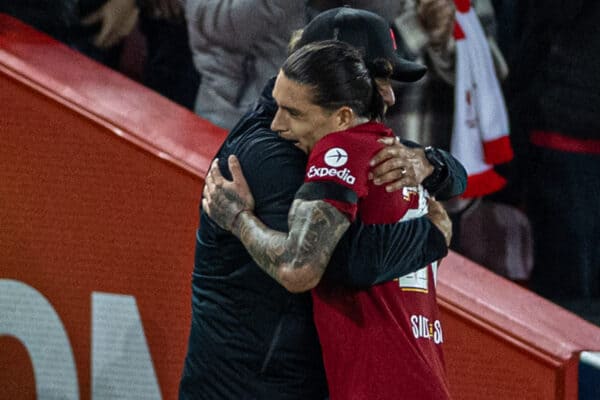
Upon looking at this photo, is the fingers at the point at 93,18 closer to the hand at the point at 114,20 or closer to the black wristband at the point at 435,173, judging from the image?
the hand at the point at 114,20

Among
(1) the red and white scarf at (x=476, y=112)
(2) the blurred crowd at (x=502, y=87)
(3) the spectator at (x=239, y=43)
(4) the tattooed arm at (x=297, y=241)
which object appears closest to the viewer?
(4) the tattooed arm at (x=297, y=241)

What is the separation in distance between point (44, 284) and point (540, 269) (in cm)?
193

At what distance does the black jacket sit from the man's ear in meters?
0.11

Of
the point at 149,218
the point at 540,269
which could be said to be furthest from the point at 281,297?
the point at 540,269

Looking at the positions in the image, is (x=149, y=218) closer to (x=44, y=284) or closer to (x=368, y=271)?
(x=44, y=284)

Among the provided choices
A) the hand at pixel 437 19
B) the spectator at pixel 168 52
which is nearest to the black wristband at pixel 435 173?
the hand at pixel 437 19

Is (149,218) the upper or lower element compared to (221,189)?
lower

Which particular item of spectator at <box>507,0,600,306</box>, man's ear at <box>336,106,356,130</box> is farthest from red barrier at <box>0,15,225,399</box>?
spectator at <box>507,0,600,306</box>

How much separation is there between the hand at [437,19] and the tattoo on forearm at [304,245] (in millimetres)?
2162

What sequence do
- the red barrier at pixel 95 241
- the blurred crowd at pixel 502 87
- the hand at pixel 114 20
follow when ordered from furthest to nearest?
the hand at pixel 114 20 → the blurred crowd at pixel 502 87 → the red barrier at pixel 95 241

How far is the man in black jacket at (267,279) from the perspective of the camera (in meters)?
2.20

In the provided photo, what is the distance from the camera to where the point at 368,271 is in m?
2.16

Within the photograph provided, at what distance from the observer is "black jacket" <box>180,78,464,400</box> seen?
223 cm

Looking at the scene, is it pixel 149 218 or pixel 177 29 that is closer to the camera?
pixel 149 218
